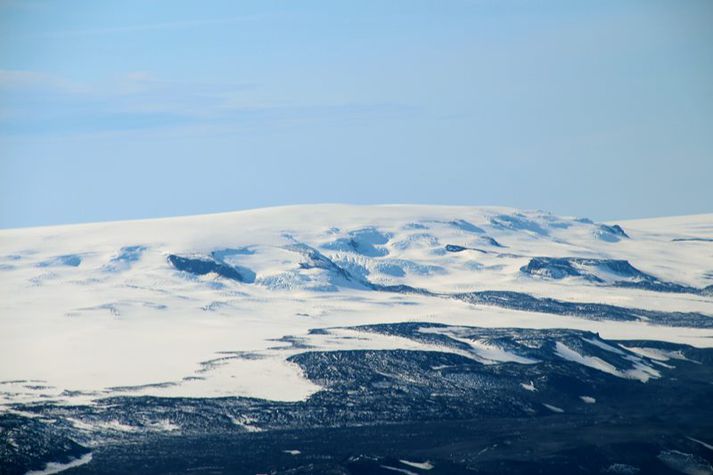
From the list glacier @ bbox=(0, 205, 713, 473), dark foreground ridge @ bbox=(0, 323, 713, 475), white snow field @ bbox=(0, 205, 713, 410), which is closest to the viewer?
dark foreground ridge @ bbox=(0, 323, 713, 475)

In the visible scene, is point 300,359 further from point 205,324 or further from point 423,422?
point 205,324

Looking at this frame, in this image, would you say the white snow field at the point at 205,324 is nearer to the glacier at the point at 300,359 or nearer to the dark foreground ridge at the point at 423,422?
the glacier at the point at 300,359

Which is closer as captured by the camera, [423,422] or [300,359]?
[423,422]

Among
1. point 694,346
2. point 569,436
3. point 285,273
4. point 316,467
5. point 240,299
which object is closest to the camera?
point 316,467

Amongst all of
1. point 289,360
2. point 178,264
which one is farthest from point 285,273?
point 289,360

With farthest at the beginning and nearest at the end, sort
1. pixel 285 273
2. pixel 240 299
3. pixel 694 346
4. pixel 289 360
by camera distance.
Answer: pixel 285 273
pixel 240 299
pixel 694 346
pixel 289 360

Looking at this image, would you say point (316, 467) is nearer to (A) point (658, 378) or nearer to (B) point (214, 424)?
(B) point (214, 424)

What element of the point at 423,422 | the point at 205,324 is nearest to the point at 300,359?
the point at 423,422

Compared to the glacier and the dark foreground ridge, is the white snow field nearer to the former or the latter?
the glacier

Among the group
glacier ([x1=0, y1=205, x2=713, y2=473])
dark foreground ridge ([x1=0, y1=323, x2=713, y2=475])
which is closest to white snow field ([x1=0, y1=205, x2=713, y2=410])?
glacier ([x1=0, y1=205, x2=713, y2=473])
